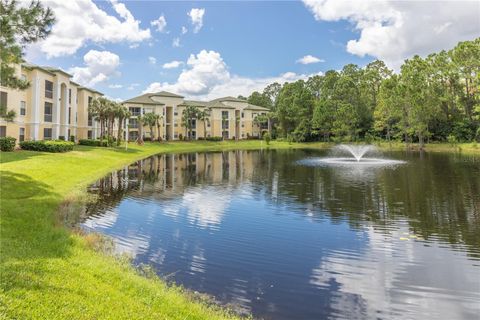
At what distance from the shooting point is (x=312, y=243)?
13711mm

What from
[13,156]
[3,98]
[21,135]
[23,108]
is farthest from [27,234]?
[23,108]

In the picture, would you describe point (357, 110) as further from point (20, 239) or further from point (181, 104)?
point (20, 239)

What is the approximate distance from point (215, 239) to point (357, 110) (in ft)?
283

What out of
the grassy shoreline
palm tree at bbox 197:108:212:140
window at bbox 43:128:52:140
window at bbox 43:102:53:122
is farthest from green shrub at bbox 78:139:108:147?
the grassy shoreline

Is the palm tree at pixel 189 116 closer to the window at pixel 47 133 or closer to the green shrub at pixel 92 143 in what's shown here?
the green shrub at pixel 92 143

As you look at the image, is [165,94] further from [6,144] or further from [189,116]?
[6,144]

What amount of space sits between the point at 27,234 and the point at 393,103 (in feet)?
256

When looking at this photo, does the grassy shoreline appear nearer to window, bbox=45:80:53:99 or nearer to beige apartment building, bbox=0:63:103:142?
beige apartment building, bbox=0:63:103:142

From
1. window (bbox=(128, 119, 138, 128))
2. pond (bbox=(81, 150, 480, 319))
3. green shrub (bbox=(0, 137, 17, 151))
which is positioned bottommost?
pond (bbox=(81, 150, 480, 319))

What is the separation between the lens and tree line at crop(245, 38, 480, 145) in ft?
241

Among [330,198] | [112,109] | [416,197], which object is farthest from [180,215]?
[112,109]

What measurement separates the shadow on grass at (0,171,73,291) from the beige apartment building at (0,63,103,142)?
20.2m

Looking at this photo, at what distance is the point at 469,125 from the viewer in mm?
74312

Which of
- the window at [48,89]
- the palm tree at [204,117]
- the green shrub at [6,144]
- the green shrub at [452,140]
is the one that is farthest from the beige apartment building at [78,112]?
the green shrub at [452,140]
